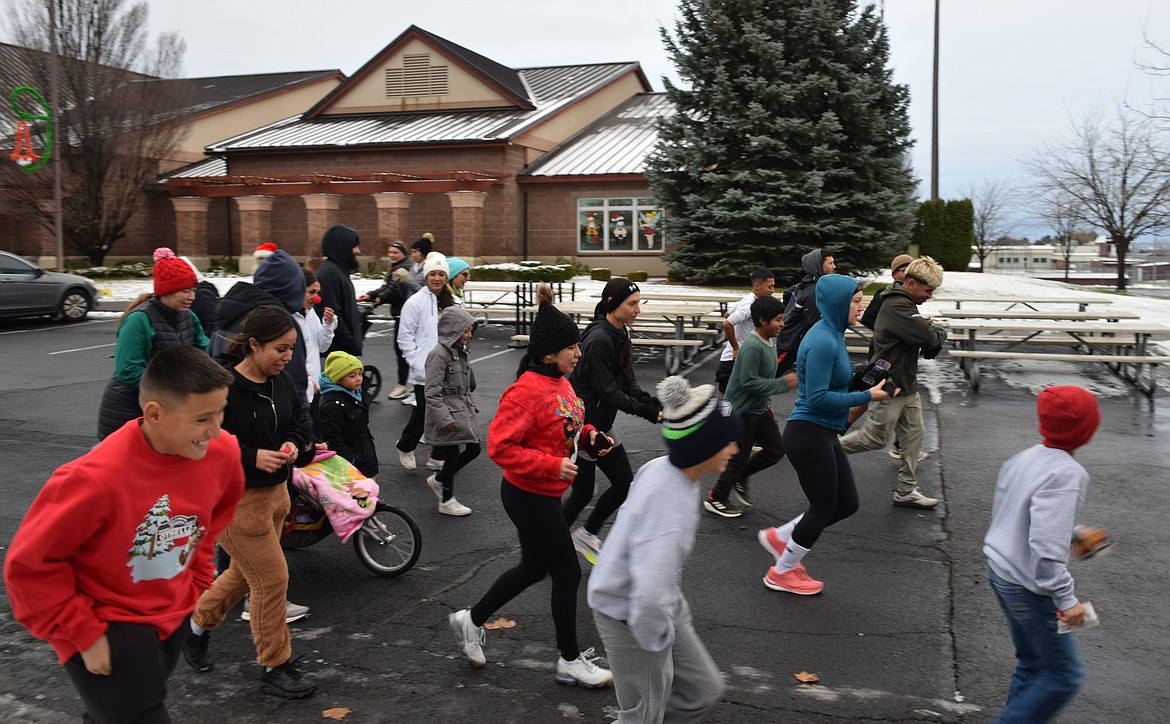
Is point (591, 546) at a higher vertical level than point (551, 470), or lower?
lower

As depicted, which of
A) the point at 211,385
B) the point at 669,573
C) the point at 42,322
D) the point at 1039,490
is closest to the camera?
the point at 211,385

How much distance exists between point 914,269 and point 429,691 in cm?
482

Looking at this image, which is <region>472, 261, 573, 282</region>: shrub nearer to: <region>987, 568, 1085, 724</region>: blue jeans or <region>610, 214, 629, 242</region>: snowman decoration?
<region>610, 214, 629, 242</region>: snowman decoration

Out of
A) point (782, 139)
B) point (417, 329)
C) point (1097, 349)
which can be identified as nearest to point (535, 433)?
point (417, 329)

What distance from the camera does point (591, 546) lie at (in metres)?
6.04

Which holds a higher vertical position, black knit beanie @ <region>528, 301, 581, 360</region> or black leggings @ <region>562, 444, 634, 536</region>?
black knit beanie @ <region>528, 301, 581, 360</region>

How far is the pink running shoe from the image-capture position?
566 cm

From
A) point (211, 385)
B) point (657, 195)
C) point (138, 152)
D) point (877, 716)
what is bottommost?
point (877, 716)

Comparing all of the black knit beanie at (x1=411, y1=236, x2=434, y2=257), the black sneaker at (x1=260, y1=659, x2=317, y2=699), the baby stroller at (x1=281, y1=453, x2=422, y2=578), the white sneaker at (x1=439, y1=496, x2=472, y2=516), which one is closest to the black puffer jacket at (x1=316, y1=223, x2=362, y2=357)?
the white sneaker at (x1=439, y1=496, x2=472, y2=516)

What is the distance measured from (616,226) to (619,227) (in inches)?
4.7

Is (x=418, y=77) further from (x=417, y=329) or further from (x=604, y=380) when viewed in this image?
(x=604, y=380)

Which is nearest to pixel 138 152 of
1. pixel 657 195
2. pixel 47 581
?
pixel 657 195

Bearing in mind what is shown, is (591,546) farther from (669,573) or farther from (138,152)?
(138,152)

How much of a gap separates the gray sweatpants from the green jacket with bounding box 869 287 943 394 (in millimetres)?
4420
